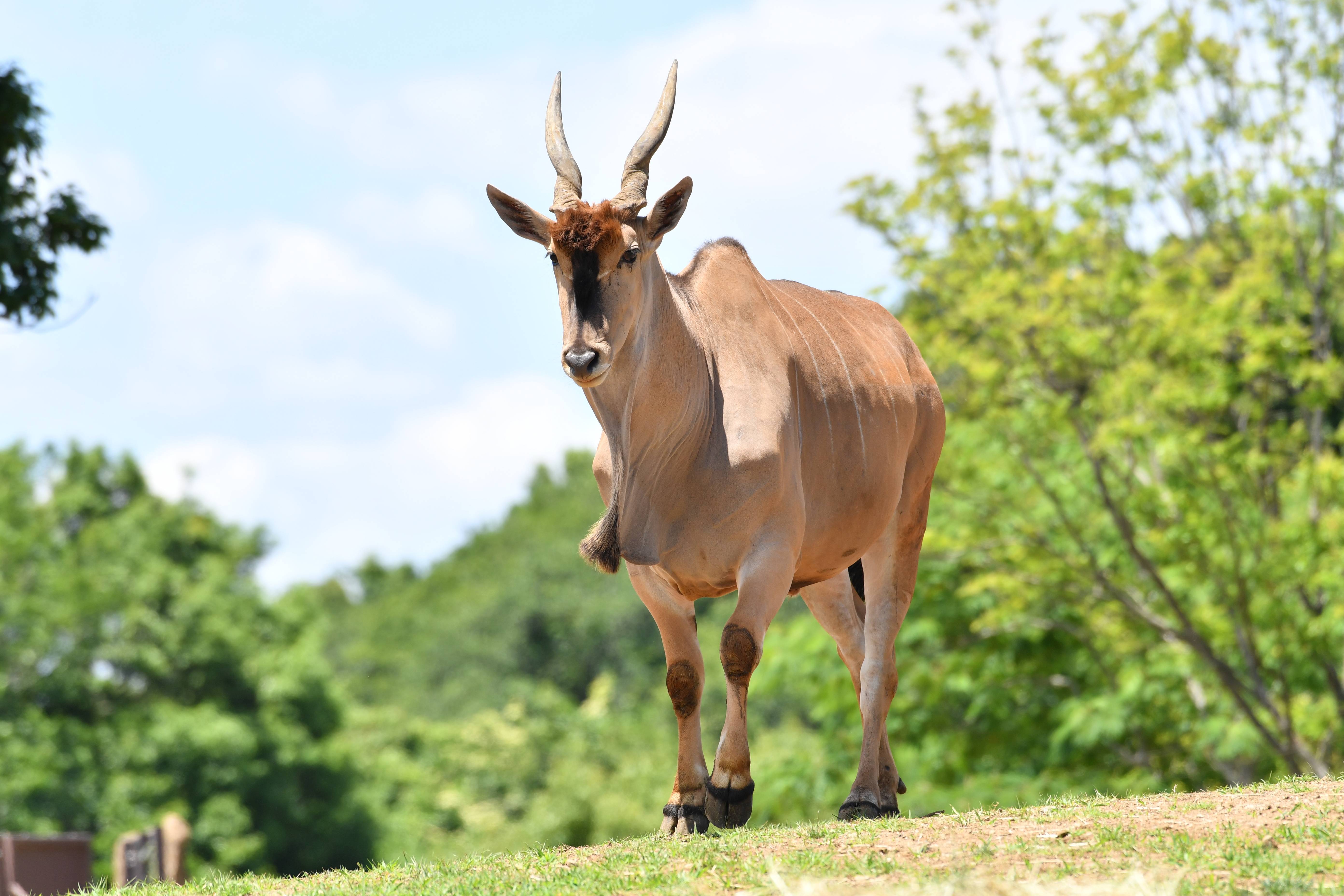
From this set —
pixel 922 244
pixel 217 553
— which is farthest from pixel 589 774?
pixel 922 244

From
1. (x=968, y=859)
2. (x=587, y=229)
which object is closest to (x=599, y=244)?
(x=587, y=229)

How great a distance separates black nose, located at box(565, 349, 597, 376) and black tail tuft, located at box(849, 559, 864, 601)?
3.03 m

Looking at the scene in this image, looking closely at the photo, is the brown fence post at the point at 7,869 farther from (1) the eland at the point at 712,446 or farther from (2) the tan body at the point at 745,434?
(2) the tan body at the point at 745,434

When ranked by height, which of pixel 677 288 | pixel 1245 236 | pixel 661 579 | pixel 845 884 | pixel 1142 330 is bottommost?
pixel 845 884

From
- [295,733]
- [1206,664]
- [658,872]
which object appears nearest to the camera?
[658,872]

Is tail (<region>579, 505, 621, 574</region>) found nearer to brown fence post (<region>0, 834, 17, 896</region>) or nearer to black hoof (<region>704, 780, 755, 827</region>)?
black hoof (<region>704, 780, 755, 827</region>)

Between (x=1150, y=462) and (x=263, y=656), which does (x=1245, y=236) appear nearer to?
(x=1150, y=462)

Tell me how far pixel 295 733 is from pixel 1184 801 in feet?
108

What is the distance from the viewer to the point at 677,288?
742 cm

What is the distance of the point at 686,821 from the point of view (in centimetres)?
668

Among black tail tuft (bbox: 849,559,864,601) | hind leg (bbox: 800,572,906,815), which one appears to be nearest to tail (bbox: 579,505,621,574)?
hind leg (bbox: 800,572,906,815)

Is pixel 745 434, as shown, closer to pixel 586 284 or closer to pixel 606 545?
pixel 606 545

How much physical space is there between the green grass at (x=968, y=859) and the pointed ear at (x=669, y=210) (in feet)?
8.91

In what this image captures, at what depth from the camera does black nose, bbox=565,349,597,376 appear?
239 inches
